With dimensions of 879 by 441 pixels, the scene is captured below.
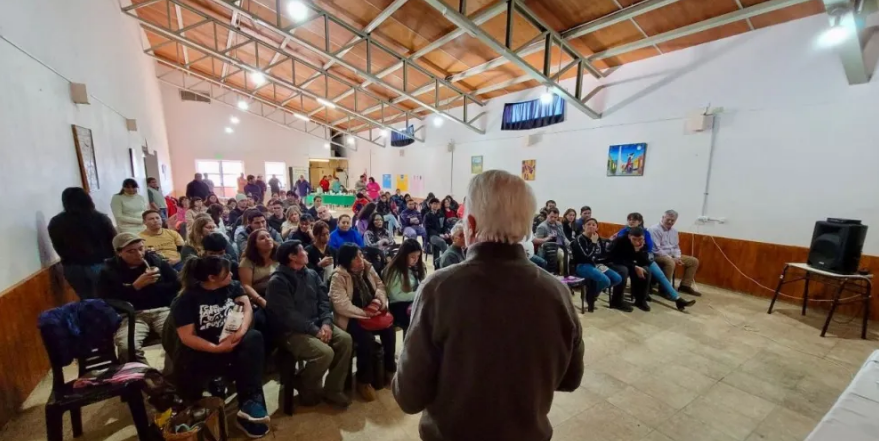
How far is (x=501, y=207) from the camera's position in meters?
0.79

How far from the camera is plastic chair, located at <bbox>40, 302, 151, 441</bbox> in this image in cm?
159

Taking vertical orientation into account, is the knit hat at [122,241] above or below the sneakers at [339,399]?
above

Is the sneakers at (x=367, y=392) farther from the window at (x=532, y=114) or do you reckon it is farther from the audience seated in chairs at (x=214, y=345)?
the window at (x=532, y=114)

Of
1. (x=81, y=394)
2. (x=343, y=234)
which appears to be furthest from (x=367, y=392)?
(x=343, y=234)

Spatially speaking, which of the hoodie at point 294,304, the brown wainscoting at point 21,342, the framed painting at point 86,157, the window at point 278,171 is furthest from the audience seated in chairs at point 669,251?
the window at point 278,171

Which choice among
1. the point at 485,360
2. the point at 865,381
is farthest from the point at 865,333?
the point at 485,360

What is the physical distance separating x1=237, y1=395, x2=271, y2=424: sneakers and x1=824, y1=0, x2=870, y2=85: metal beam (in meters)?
5.66

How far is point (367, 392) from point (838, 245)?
14.9 ft

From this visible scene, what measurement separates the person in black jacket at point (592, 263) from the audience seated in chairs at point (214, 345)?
3.44 metres

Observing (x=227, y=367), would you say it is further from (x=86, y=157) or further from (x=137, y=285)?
(x=86, y=157)

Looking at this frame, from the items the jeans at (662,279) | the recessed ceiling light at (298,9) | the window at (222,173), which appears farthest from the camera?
the window at (222,173)

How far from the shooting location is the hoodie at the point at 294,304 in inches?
84.1

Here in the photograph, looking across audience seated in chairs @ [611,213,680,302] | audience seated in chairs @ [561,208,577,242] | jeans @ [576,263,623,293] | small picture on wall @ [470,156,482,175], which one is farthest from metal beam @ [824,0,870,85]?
small picture on wall @ [470,156,482,175]

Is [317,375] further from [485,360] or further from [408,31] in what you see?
[408,31]
